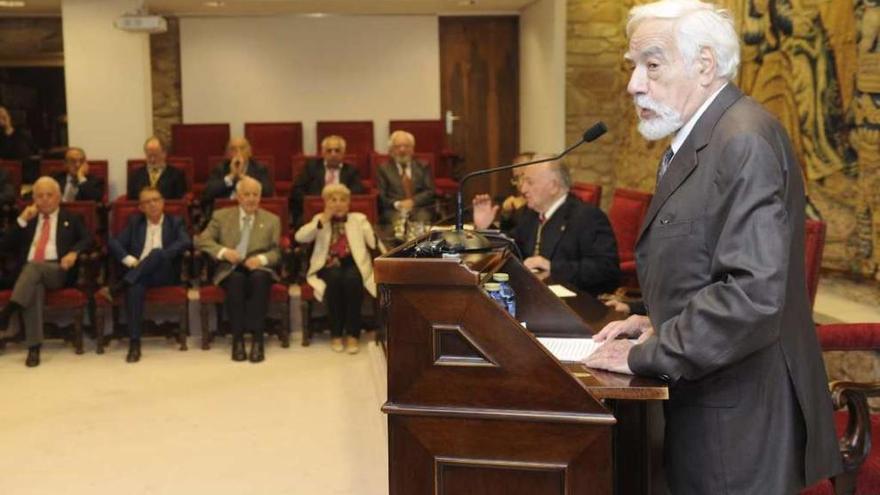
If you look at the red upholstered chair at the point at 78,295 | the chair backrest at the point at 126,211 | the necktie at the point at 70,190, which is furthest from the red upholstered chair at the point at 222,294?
the necktie at the point at 70,190

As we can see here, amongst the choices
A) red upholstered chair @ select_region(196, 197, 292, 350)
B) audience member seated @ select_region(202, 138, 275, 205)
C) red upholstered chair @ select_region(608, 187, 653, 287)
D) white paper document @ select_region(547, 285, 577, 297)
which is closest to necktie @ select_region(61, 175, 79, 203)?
audience member seated @ select_region(202, 138, 275, 205)

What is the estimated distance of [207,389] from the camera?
18.8 ft

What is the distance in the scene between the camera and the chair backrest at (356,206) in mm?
7211

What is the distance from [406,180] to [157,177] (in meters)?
2.04

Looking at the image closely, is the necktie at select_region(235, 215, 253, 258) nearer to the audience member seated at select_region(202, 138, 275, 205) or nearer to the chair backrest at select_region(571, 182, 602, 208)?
the audience member seated at select_region(202, 138, 275, 205)

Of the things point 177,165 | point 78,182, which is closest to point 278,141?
point 177,165

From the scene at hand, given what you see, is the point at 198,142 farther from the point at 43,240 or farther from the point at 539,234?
the point at 539,234

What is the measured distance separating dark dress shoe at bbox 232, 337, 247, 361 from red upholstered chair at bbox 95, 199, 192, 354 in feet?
1.41

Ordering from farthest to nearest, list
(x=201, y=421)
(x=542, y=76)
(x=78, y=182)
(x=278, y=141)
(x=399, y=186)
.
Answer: (x=278, y=141), (x=542, y=76), (x=78, y=182), (x=399, y=186), (x=201, y=421)

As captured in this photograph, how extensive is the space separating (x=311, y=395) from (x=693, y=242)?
3889mm

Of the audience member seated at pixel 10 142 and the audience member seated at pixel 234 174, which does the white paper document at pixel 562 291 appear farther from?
the audience member seated at pixel 10 142

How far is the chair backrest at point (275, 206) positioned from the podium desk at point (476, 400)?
5.03 meters

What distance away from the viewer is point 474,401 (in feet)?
7.05

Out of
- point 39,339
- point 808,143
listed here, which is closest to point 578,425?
point 808,143
